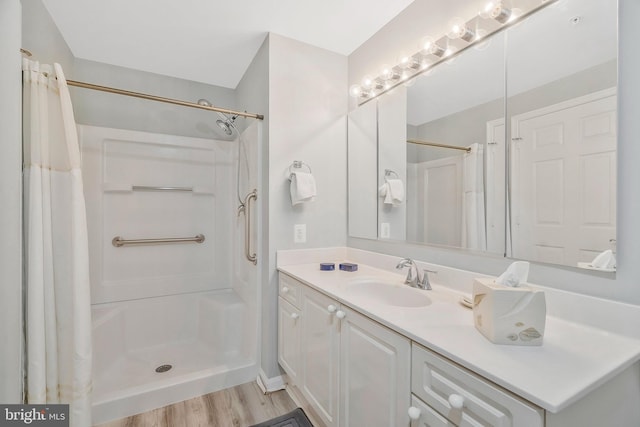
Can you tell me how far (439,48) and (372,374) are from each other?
61.5 inches

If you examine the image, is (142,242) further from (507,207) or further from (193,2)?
(507,207)

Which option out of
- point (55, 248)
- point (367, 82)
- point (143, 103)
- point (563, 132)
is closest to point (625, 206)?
point (563, 132)

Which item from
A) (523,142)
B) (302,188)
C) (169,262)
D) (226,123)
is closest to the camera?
(523,142)

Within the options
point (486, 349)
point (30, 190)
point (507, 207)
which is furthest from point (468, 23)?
point (30, 190)

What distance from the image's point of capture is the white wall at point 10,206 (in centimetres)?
109

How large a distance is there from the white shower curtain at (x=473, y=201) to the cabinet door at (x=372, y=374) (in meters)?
0.64

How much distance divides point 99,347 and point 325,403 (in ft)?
5.68

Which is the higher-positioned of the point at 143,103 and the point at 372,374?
the point at 143,103

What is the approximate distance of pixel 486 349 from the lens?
77cm

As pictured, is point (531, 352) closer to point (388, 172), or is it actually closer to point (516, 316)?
point (516, 316)


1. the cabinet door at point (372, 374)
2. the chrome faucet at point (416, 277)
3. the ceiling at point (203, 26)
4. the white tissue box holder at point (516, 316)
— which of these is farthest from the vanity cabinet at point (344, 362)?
the ceiling at point (203, 26)

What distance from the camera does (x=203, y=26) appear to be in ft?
5.97

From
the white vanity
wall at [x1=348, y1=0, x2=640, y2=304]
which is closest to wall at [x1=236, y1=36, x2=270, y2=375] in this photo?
the white vanity

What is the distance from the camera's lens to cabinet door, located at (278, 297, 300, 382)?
5.33 ft
